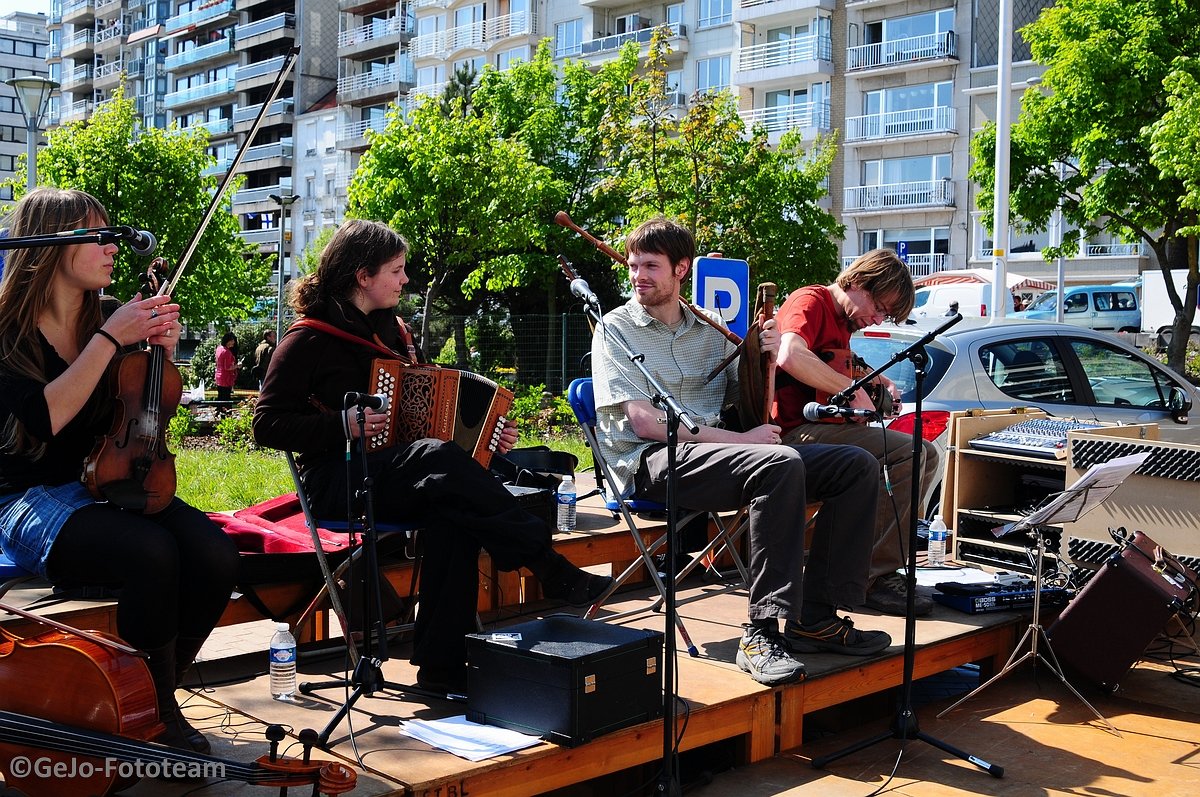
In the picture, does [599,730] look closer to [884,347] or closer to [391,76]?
[884,347]

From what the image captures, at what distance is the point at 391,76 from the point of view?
5266 cm

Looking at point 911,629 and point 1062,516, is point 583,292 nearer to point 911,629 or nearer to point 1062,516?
point 911,629

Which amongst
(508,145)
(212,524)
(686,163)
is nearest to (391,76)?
(508,145)

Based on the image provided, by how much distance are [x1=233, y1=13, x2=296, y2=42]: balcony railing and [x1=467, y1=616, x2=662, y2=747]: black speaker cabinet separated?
60130mm

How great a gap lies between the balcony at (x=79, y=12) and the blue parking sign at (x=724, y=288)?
78.1 m

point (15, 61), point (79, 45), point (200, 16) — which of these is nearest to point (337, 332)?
point (200, 16)

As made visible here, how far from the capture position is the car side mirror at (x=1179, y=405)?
791cm

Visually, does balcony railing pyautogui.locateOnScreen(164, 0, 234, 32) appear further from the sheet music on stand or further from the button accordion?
the sheet music on stand

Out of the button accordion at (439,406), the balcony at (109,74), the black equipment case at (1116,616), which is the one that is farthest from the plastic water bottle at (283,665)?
the balcony at (109,74)

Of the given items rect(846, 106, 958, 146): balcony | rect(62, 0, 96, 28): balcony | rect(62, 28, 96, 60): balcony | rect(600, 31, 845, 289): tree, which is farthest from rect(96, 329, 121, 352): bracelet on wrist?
rect(62, 0, 96, 28): balcony

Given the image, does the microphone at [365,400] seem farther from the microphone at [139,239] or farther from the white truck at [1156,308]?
the white truck at [1156,308]

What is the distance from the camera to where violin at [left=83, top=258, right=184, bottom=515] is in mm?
3145

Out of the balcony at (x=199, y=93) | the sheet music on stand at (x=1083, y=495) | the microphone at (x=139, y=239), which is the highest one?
the balcony at (x=199, y=93)

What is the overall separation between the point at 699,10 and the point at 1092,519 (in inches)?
1449
